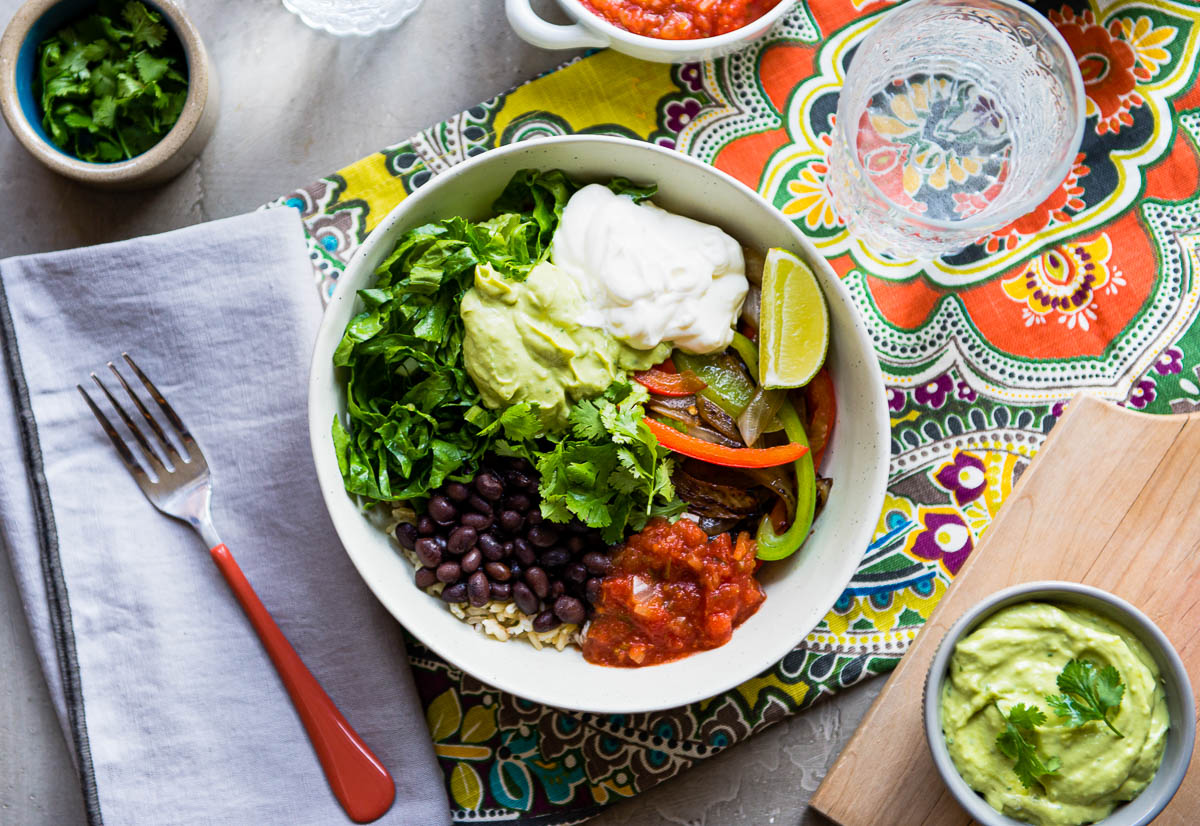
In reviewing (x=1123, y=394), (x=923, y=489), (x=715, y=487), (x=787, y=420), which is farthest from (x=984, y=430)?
(x=715, y=487)

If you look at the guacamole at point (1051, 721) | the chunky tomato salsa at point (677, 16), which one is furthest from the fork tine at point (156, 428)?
the guacamole at point (1051, 721)

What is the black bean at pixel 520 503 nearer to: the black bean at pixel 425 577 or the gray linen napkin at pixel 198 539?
the black bean at pixel 425 577

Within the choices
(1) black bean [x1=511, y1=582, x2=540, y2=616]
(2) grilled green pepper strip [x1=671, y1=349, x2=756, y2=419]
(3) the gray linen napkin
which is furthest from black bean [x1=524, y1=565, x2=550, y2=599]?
(2) grilled green pepper strip [x1=671, y1=349, x2=756, y2=419]

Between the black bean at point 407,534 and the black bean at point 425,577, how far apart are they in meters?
0.07

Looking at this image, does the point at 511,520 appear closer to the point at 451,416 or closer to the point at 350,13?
the point at 451,416

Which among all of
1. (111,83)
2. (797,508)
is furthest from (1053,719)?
(111,83)

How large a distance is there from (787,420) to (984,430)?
674 millimetres

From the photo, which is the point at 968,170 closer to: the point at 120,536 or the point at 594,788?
the point at 594,788

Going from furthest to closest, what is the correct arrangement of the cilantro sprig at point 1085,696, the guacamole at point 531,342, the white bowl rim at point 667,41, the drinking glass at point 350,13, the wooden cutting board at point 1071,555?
1. the drinking glass at point 350,13
2. the white bowl rim at point 667,41
3. the wooden cutting board at point 1071,555
4. the guacamole at point 531,342
5. the cilantro sprig at point 1085,696

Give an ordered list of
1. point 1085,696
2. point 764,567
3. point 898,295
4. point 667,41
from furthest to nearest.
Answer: point 898,295
point 667,41
point 764,567
point 1085,696

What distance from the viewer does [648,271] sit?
227 centimetres

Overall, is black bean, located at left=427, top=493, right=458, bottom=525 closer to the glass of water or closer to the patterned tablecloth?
the patterned tablecloth

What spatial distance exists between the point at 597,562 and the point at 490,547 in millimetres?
264

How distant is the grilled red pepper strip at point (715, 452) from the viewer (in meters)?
2.32
